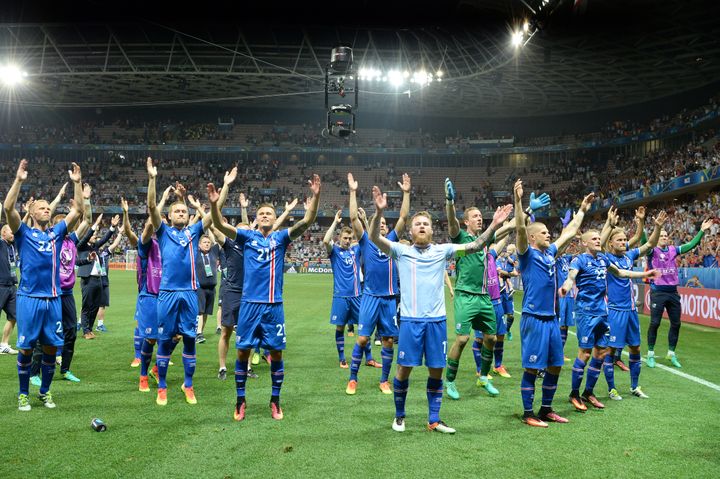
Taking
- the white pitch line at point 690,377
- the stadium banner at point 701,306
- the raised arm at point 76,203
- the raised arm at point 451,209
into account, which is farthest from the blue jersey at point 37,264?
the stadium banner at point 701,306

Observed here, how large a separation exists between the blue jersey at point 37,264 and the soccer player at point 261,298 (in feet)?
7.62

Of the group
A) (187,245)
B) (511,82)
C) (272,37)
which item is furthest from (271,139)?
(187,245)

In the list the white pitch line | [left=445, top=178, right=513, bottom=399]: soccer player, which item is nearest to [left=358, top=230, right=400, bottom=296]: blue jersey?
[left=445, top=178, right=513, bottom=399]: soccer player

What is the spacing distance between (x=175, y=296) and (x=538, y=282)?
179 inches

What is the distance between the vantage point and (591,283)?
24.1ft

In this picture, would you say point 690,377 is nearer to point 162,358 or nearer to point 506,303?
point 506,303

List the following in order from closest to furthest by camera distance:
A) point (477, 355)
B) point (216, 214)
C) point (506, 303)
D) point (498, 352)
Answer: point (216, 214)
point (477, 355)
point (498, 352)
point (506, 303)

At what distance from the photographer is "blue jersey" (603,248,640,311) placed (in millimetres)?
7773

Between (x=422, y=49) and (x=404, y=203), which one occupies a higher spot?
(x=422, y=49)

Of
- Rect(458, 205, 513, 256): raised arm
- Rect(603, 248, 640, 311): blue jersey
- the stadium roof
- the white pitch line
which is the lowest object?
the white pitch line

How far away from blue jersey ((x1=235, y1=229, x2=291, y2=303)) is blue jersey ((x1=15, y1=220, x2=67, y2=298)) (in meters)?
2.45

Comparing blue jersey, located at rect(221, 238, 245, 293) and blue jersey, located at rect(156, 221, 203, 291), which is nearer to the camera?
blue jersey, located at rect(156, 221, 203, 291)

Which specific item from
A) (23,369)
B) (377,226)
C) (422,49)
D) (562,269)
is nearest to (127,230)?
(23,369)

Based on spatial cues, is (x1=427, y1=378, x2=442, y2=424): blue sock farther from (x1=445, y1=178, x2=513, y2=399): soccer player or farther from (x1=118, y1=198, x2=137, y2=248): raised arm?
(x1=118, y1=198, x2=137, y2=248): raised arm
